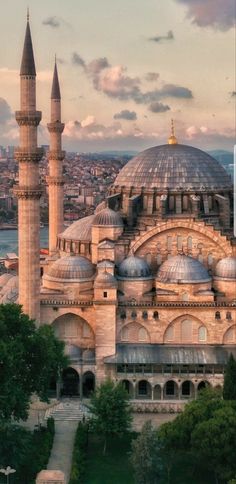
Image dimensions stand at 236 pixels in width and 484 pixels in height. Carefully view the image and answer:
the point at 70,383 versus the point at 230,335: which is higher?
the point at 230,335

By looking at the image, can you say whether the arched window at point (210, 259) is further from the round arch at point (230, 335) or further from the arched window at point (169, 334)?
the arched window at point (169, 334)

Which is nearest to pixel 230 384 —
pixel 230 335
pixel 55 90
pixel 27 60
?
pixel 230 335

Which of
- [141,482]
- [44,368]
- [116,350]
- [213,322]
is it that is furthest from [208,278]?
[141,482]

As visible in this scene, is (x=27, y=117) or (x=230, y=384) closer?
(x=230, y=384)

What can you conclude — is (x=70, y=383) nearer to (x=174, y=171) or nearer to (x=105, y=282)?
(x=105, y=282)

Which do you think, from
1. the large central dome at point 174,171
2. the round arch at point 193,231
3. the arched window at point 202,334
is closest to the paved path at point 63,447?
the arched window at point 202,334

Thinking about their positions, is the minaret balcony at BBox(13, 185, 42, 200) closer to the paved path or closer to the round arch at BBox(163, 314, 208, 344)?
the round arch at BBox(163, 314, 208, 344)

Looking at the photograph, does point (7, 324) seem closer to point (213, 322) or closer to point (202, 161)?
point (213, 322)
